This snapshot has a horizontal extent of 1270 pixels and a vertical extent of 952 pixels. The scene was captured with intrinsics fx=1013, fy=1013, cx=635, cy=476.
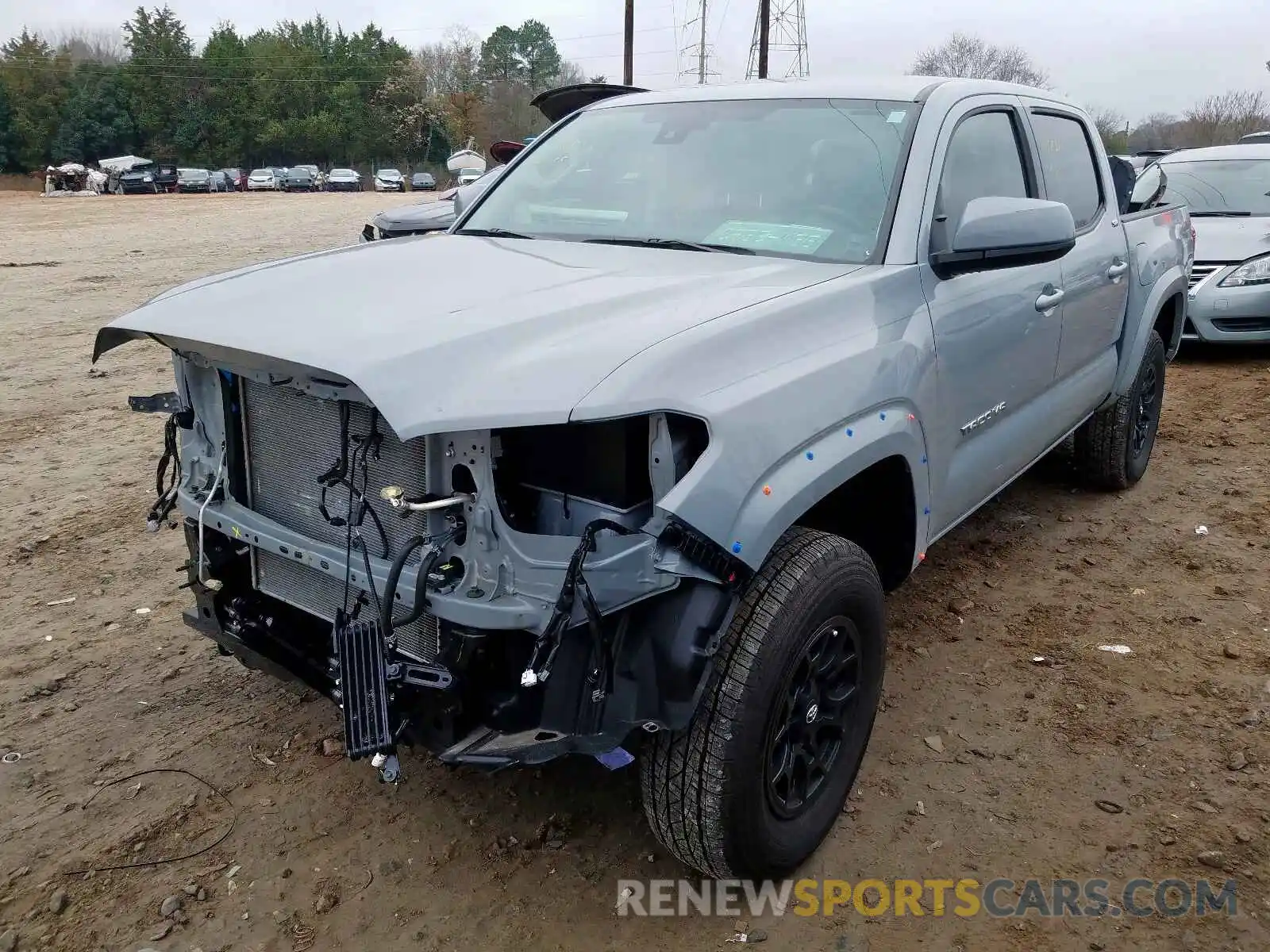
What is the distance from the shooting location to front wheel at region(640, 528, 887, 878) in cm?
220

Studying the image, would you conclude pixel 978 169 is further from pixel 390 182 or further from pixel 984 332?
pixel 390 182

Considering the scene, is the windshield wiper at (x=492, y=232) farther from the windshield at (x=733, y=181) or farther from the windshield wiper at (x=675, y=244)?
the windshield wiper at (x=675, y=244)

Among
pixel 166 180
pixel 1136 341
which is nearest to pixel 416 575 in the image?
pixel 1136 341

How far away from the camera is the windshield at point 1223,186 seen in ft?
29.4

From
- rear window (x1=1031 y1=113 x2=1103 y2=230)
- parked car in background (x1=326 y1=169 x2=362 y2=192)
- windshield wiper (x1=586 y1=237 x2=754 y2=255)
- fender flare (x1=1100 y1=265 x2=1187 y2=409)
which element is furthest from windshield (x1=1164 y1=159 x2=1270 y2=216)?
parked car in background (x1=326 y1=169 x2=362 y2=192)

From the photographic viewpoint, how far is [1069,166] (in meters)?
4.16

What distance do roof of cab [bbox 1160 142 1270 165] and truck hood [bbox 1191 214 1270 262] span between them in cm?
97

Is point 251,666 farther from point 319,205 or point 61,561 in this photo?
point 319,205

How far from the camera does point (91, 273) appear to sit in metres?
14.2

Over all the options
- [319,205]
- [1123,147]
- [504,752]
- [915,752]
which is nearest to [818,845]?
[915,752]

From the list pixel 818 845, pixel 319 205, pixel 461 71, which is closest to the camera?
pixel 818 845

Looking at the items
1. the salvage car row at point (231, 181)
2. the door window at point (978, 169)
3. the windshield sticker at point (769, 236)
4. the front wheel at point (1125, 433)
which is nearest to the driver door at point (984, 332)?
the door window at point (978, 169)

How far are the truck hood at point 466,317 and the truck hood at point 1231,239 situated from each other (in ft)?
23.3

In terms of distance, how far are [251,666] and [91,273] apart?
13.6 m
